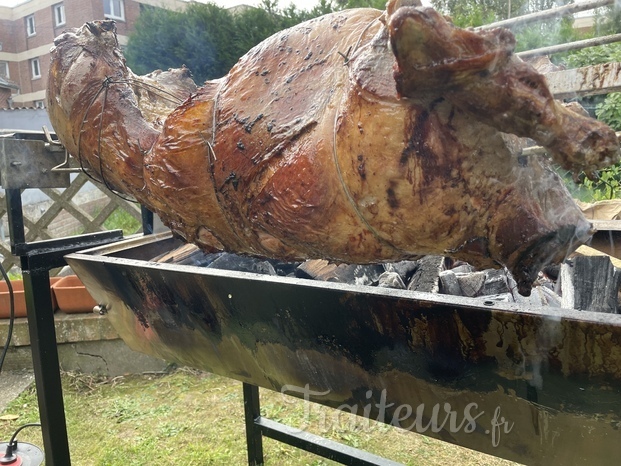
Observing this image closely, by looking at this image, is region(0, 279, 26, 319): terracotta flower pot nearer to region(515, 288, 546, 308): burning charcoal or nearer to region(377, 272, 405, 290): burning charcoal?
region(377, 272, 405, 290): burning charcoal

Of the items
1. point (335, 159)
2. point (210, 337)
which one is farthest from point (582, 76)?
point (210, 337)

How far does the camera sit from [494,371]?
1.08 meters

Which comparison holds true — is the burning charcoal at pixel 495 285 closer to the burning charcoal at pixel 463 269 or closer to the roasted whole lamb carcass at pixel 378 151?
the burning charcoal at pixel 463 269

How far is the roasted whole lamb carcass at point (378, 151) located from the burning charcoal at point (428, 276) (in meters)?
0.75

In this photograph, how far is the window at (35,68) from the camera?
2498cm

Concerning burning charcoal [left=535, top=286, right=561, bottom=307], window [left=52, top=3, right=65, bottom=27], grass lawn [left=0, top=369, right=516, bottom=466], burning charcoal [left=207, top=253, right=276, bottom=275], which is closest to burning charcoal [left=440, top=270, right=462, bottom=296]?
burning charcoal [left=535, top=286, right=561, bottom=307]

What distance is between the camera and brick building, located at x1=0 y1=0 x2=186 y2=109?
20188mm

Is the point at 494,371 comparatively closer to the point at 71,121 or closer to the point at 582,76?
the point at 582,76

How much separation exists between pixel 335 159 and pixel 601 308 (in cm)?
108

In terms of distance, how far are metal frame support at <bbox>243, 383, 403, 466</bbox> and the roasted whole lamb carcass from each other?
3.84 feet

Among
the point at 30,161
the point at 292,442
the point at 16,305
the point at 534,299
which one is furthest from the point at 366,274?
the point at 16,305

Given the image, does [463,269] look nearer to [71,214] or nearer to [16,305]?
[16,305]

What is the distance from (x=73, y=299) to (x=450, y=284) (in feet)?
10.1

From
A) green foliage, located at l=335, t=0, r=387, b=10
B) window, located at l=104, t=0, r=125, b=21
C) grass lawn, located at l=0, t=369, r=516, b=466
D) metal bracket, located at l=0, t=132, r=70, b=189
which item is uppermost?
window, located at l=104, t=0, r=125, b=21
